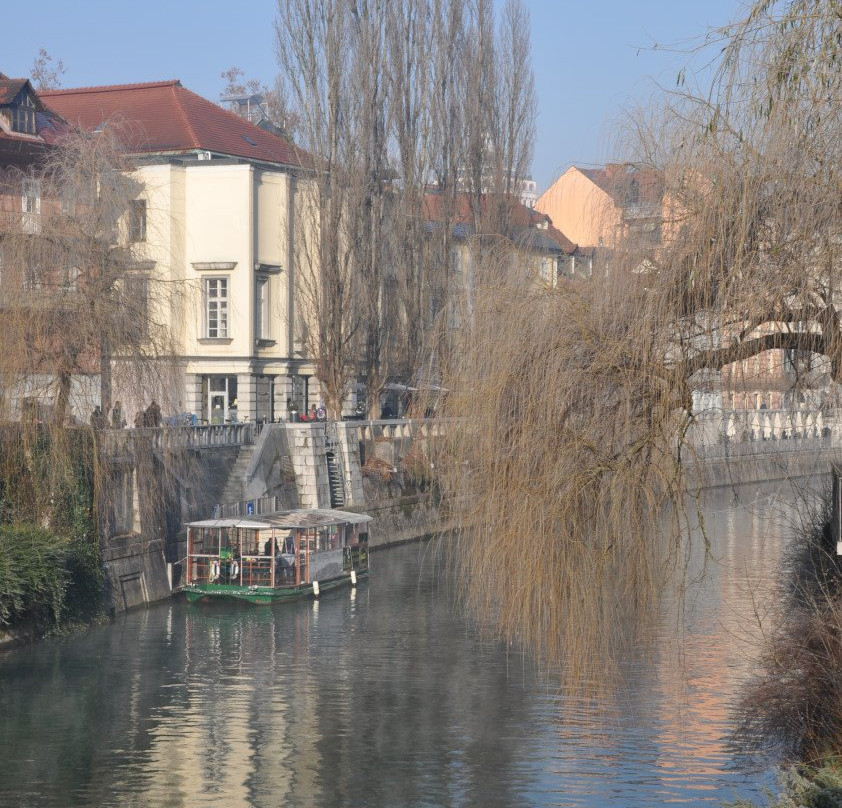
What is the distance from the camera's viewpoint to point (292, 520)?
28234mm

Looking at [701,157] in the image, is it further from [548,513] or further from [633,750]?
[633,750]

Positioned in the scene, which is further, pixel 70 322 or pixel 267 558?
pixel 267 558

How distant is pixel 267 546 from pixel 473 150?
52.2ft

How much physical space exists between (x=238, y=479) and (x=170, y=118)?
14697mm

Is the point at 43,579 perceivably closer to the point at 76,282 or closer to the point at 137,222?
the point at 76,282

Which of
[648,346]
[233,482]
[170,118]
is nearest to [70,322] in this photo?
[233,482]

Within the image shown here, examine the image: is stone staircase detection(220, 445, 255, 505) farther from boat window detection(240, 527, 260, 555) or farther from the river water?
the river water

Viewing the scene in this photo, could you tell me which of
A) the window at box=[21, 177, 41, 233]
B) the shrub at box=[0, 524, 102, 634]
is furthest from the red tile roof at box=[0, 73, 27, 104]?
the shrub at box=[0, 524, 102, 634]

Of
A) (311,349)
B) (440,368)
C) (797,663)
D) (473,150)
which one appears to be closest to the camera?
(797,663)

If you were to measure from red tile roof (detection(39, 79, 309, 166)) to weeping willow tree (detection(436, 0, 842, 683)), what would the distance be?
90.9 feet

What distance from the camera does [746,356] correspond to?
32.6 ft

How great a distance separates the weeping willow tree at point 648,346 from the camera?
31.1 ft

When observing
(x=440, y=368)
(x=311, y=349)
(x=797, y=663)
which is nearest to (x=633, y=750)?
(x=797, y=663)

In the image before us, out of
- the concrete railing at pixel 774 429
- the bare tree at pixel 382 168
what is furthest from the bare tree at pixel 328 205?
the concrete railing at pixel 774 429
